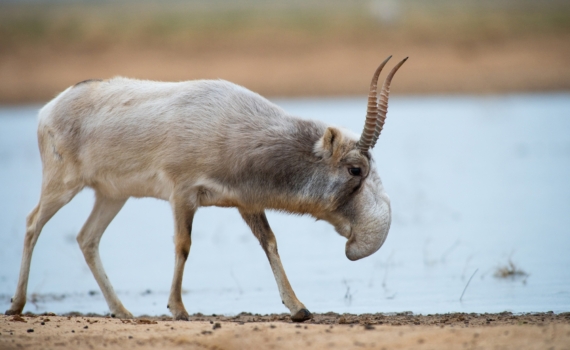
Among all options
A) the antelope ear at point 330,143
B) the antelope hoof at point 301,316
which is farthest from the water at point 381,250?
the antelope ear at point 330,143

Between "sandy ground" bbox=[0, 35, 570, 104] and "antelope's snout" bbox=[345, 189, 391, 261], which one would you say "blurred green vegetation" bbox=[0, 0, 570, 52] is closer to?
"sandy ground" bbox=[0, 35, 570, 104]

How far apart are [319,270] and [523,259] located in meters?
2.14

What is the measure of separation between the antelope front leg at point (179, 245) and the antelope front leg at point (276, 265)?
0.51m

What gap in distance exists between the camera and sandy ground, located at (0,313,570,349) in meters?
5.14

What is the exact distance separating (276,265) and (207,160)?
106cm

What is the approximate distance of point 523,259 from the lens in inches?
350

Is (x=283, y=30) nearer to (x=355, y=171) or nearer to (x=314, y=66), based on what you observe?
(x=314, y=66)

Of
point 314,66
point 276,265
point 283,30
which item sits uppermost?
point 283,30

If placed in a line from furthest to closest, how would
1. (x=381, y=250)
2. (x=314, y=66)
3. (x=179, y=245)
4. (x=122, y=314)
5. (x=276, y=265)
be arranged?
(x=314, y=66) < (x=381, y=250) < (x=122, y=314) < (x=276, y=265) < (x=179, y=245)

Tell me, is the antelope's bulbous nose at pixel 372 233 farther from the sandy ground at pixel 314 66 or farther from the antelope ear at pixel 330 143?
the sandy ground at pixel 314 66

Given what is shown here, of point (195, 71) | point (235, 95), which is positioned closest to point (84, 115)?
point (235, 95)

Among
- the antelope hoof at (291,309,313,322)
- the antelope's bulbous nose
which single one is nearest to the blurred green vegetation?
the antelope's bulbous nose

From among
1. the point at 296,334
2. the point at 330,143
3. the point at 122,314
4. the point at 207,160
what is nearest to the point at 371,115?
the point at 330,143

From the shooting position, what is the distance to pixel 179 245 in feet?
22.8
